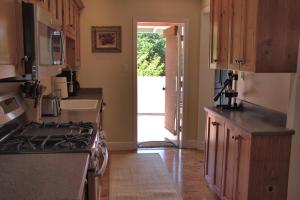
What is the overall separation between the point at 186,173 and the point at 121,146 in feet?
Answer: 4.39

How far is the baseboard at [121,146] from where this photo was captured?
15.6ft

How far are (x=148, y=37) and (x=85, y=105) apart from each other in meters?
5.43

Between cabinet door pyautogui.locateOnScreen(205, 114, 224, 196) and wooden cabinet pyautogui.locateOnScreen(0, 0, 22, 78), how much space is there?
6.63ft

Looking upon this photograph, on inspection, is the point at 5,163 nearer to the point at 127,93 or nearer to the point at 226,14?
the point at 226,14

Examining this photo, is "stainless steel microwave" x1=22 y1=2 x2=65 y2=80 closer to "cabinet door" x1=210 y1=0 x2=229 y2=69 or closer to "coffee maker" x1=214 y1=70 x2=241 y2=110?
"cabinet door" x1=210 y1=0 x2=229 y2=69

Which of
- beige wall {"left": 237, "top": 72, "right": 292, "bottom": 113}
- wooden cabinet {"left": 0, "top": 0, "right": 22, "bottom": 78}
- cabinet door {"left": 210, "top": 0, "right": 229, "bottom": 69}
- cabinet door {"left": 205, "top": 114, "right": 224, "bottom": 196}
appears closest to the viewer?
wooden cabinet {"left": 0, "top": 0, "right": 22, "bottom": 78}

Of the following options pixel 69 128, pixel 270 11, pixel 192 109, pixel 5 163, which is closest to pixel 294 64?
pixel 270 11

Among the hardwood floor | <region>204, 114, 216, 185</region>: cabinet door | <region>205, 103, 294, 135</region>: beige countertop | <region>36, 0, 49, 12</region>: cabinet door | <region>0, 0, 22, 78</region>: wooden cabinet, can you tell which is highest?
<region>36, 0, 49, 12</region>: cabinet door

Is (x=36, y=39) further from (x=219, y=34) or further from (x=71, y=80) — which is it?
(x=71, y=80)

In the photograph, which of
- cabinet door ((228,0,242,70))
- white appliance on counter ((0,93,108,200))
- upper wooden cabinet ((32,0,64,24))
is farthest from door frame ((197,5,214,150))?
white appliance on counter ((0,93,108,200))

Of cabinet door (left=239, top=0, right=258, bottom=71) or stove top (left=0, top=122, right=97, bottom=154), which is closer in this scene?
stove top (left=0, top=122, right=97, bottom=154)

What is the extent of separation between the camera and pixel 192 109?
483cm

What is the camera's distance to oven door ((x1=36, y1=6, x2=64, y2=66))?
1506 mm

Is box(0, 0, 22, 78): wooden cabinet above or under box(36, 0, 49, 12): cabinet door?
under
